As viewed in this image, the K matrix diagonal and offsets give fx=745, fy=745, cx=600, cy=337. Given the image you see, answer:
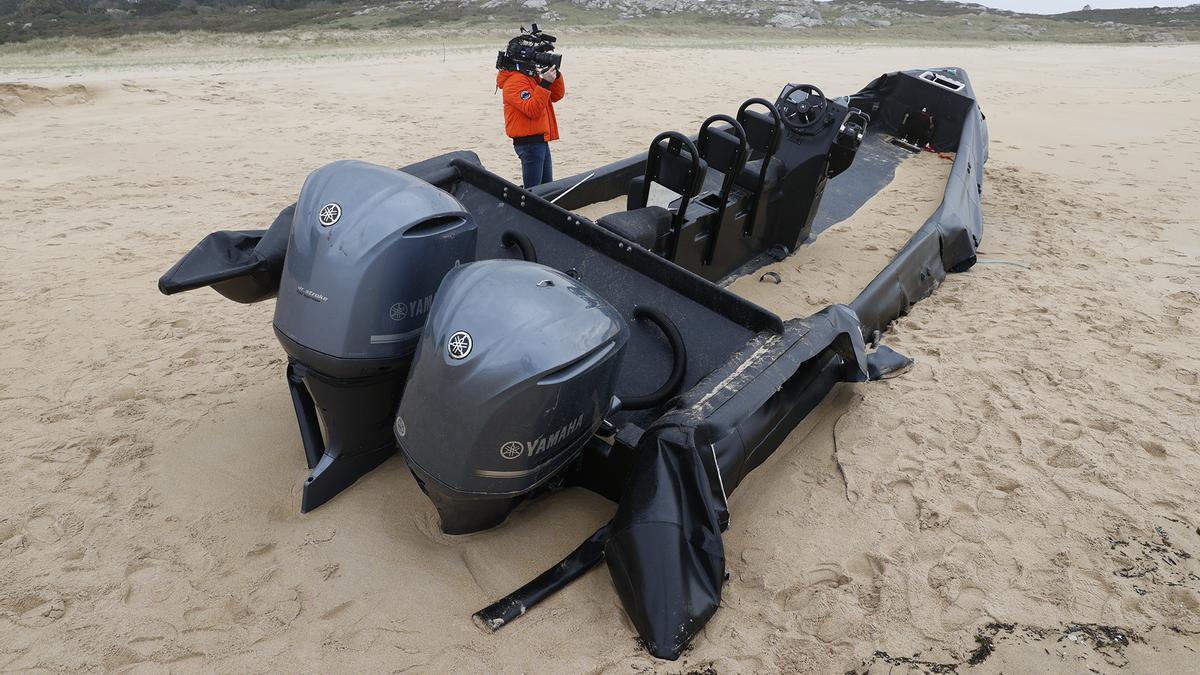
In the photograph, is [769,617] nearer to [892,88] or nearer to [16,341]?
[16,341]

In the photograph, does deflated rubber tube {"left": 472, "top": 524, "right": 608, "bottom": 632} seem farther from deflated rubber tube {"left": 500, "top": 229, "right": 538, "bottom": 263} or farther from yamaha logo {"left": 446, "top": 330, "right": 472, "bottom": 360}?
deflated rubber tube {"left": 500, "top": 229, "right": 538, "bottom": 263}

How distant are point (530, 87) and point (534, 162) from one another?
59cm

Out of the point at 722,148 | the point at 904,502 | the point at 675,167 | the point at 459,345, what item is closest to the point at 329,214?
the point at 459,345

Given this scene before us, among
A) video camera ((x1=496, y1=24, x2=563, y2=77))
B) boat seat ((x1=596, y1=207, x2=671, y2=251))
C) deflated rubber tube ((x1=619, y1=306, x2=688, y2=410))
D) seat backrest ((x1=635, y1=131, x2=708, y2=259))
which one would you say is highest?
video camera ((x1=496, y1=24, x2=563, y2=77))

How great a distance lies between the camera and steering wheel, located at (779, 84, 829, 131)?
183 inches

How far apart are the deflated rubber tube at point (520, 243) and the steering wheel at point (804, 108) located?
2.47m

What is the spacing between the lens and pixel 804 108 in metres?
4.71

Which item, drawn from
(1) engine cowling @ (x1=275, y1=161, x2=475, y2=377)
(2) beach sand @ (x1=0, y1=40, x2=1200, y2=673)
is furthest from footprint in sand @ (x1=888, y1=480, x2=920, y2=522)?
(1) engine cowling @ (x1=275, y1=161, x2=475, y2=377)

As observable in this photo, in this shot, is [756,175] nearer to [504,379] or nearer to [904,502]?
[904,502]

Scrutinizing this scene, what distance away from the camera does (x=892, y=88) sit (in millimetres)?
7730

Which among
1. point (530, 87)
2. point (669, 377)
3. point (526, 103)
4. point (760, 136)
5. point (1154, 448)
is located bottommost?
point (1154, 448)

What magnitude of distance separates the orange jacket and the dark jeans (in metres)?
0.10

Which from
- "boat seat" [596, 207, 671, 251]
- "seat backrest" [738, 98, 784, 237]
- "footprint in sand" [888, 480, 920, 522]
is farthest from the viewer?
"seat backrest" [738, 98, 784, 237]

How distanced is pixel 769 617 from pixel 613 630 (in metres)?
0.47
